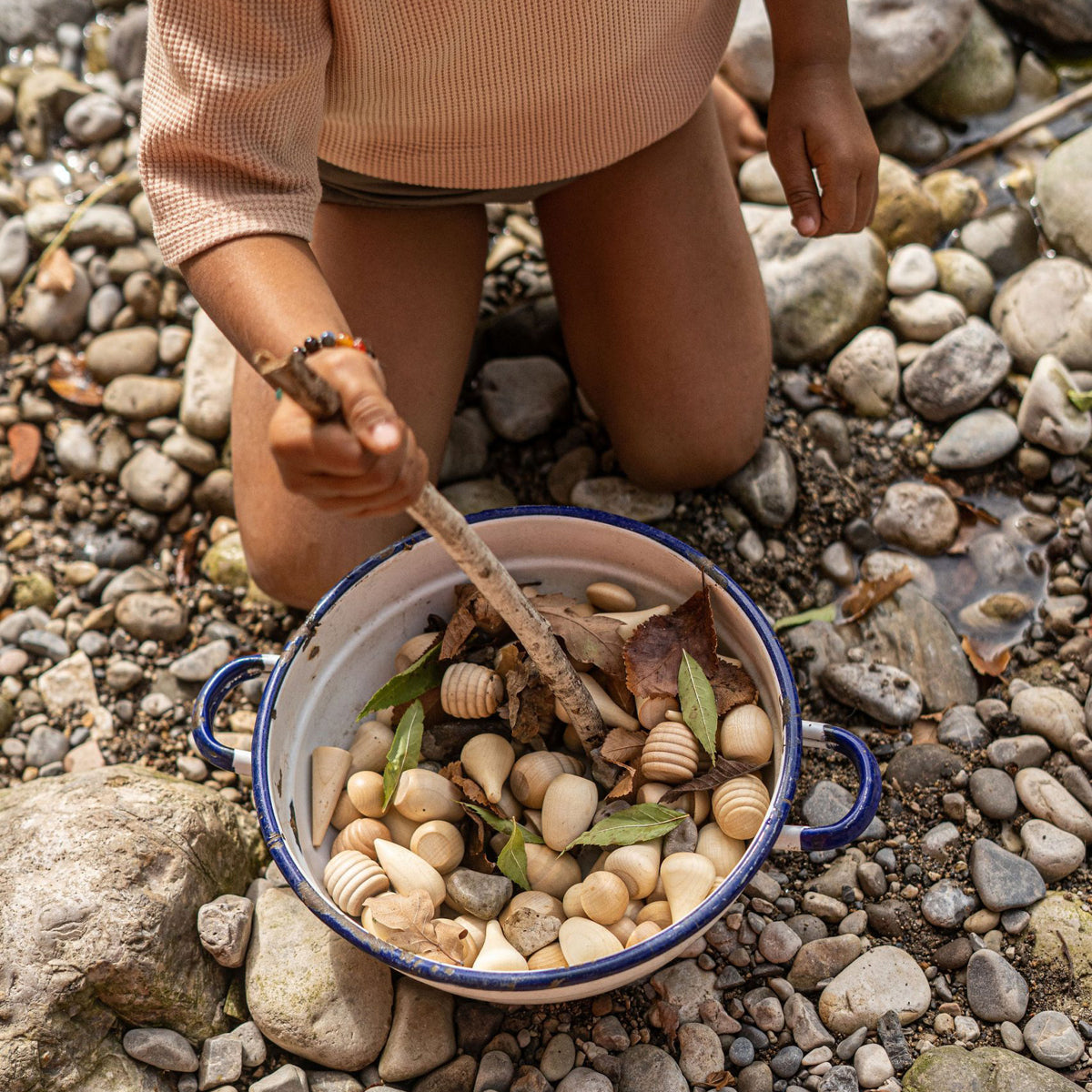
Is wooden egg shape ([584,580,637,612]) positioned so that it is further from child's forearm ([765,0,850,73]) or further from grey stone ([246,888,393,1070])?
child's forearm ([765,0,850,73])

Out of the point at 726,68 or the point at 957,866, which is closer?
the point at 957,866

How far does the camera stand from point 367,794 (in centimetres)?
124

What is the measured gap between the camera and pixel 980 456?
170 centimetres

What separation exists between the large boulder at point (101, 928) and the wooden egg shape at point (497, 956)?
40 cm

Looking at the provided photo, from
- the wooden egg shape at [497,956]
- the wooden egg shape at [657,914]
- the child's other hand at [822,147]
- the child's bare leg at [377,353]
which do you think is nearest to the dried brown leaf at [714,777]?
the wooden egg shape at [657,914]

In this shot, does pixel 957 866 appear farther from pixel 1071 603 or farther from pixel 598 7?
pixel 598 7

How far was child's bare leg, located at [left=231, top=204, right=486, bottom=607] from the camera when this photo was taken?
1.50 m

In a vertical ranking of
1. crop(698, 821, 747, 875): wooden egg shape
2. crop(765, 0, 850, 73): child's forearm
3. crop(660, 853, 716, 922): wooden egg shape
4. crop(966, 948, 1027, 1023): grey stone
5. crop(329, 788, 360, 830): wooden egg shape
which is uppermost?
crop(765, 0, 850, 73): child's forearm

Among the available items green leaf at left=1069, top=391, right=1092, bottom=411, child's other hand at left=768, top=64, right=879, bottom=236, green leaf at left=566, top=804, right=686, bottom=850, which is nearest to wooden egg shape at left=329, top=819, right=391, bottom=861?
green leaf at left=566, top=804, right=686, bottom=850

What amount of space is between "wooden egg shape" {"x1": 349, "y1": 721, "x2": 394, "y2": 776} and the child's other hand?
892mm

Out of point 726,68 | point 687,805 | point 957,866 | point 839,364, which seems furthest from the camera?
point 726,68

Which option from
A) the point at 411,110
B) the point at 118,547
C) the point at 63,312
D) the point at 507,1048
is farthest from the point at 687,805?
the point at 63,312

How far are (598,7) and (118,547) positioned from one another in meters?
1.15

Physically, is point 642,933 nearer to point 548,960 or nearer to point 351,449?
point 548,960
